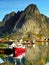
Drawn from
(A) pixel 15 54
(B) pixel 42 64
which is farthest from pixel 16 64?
(A) pixel 15 54

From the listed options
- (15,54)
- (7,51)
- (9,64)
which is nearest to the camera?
(9,64)

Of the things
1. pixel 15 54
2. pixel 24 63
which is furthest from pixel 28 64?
pixel 15 54

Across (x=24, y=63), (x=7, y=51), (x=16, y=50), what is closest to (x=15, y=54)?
(x=16, y=50)

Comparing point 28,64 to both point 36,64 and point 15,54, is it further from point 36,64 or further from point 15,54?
point 15,54

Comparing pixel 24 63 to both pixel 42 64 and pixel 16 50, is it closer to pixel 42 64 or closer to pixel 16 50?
pixel 42 64

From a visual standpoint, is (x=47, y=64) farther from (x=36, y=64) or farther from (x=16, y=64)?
(x=16, y=64)

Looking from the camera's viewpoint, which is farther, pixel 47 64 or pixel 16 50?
pixel 16 50

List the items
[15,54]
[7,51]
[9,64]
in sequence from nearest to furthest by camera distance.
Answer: [9,64] → [15,54] → [7,51]

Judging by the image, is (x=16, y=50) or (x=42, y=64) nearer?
(x=42, y=64)
